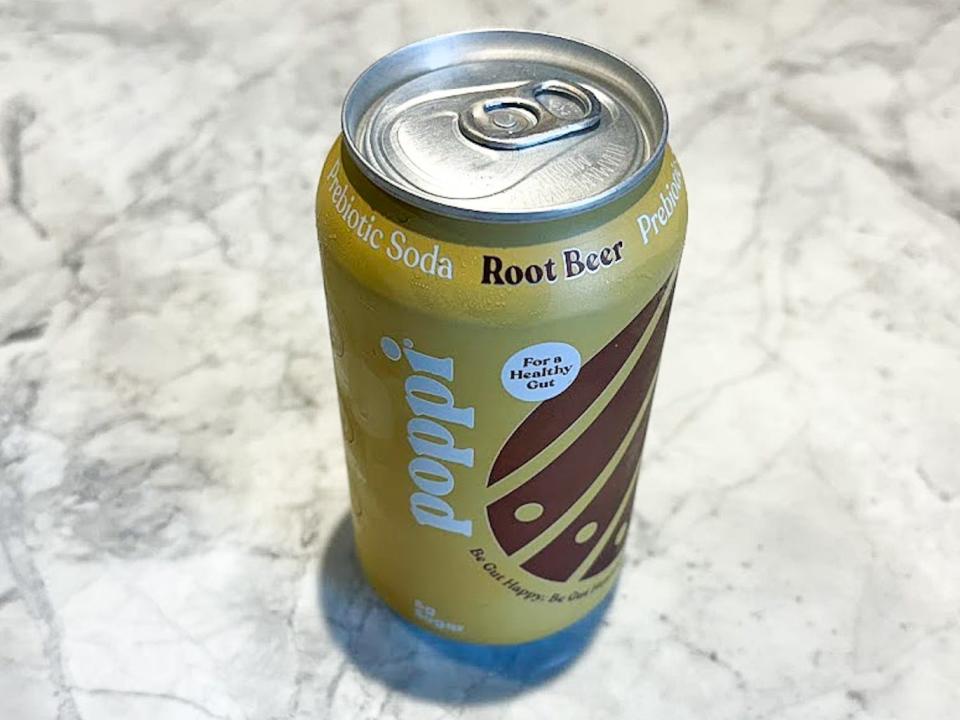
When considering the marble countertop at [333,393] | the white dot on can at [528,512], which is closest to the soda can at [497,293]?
the white dot on can at [528,512]

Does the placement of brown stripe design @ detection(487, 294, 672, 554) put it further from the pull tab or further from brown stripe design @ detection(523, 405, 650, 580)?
the pull tab

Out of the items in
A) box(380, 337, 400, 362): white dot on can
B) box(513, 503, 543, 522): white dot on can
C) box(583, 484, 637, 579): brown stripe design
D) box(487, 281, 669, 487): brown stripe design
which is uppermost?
box(380, 337, 400, 362): white dot on can

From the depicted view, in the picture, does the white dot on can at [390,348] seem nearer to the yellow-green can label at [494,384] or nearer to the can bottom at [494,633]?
the yellow-green can label at [494,384]

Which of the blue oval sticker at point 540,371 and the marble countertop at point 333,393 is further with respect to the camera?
the marble countertop at point 333,393

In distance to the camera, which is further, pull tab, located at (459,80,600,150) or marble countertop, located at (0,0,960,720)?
marble countertop, located at (0,0,960,720)

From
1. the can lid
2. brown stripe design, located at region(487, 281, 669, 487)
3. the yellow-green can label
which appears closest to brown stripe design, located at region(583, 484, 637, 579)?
the yellow-green can label

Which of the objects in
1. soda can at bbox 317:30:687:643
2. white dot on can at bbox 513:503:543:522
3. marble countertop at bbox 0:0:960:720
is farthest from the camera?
marble countertop at bbox 0:0:960:720

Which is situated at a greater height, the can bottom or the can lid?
the can lid

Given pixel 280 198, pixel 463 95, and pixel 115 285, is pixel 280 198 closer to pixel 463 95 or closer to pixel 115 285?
pixel 115 285
